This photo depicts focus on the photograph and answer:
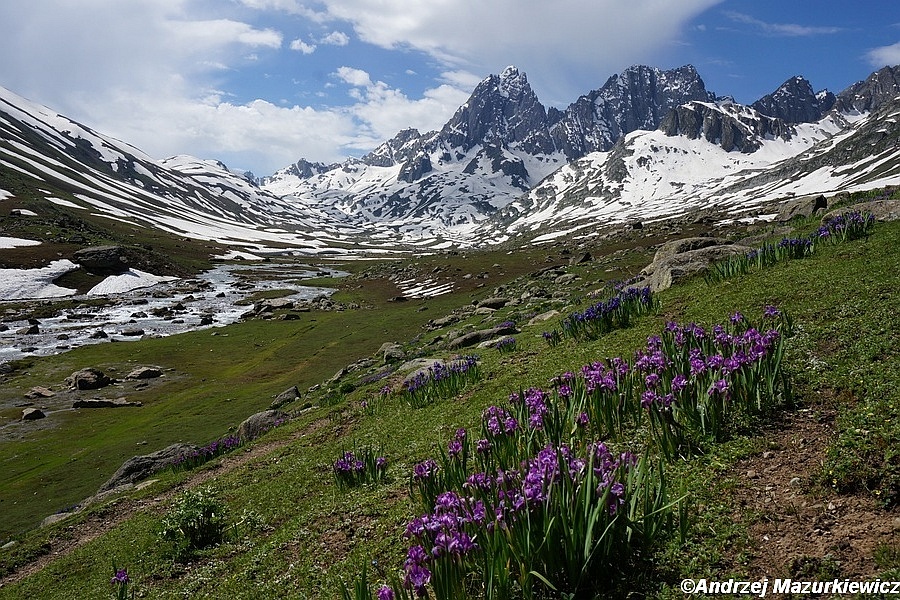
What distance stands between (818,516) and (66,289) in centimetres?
11136

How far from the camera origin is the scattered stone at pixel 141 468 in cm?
1822

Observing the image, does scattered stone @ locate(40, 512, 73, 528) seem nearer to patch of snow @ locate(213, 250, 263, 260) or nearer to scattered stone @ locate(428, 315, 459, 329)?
scattered stone @ locate(428, 315, 459, 329)

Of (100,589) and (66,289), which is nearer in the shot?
(100,589)

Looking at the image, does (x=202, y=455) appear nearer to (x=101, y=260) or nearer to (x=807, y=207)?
(x=807, y=207)

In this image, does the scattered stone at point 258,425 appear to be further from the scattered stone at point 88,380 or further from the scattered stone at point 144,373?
the scattered stone at point 144,373

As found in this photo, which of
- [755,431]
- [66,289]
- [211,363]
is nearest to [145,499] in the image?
[755,431]

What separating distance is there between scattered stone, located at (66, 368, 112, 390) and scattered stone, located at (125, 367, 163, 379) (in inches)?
64.6

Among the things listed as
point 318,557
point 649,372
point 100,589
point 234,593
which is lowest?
point 100,589

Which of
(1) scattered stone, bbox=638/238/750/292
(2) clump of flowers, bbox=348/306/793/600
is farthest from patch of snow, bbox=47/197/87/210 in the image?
(2) clump of flowers, bbox=348/306/793/600

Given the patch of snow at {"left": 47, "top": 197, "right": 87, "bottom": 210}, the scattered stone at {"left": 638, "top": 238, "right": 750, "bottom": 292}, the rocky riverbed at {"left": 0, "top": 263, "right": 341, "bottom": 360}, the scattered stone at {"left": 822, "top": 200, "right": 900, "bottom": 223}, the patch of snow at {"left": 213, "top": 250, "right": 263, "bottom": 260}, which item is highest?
the patch of snow at {"left": 47, "top": 197, "right": 87, "bottom": 210}

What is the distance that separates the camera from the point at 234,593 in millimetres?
6699

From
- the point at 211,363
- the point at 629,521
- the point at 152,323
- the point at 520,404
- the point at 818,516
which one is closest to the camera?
the point at 629,521

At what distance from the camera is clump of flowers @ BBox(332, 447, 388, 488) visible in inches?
346

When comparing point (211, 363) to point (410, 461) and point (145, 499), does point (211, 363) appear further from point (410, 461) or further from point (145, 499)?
point (410, 461)
